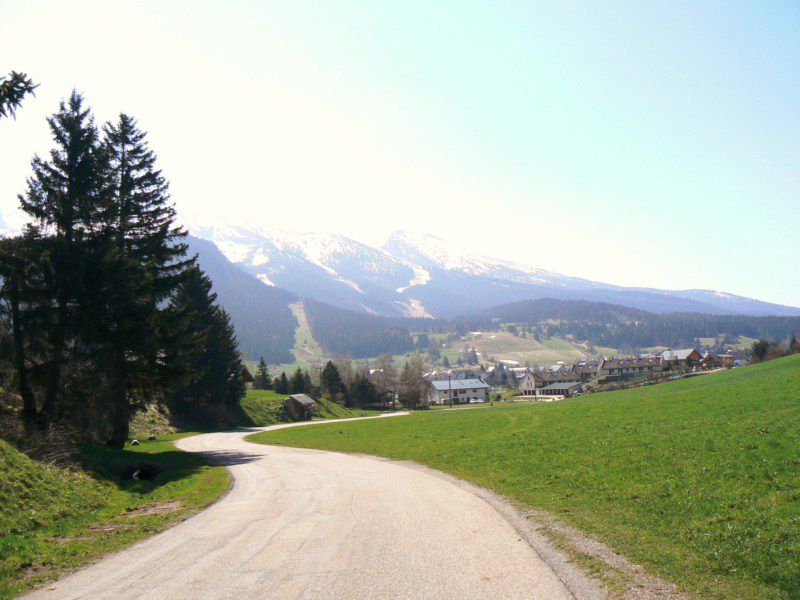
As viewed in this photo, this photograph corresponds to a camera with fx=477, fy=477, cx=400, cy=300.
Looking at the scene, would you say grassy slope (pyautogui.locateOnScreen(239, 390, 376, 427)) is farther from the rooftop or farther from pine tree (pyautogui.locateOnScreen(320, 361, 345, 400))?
the rooftop

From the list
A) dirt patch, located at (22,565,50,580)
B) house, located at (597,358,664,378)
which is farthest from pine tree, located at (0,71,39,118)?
house, located at (597,358,664,378)

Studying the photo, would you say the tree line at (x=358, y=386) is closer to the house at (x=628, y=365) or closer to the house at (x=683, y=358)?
the house at (x=628, y=365)

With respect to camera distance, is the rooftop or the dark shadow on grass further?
the rooftop

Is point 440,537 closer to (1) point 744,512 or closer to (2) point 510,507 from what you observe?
(2) point 510,507

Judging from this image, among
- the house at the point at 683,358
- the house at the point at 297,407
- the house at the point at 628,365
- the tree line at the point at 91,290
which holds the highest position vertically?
the tree line at the point at 91,290

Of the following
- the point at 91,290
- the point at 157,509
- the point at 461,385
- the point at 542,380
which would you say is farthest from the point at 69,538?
the point at 542,380

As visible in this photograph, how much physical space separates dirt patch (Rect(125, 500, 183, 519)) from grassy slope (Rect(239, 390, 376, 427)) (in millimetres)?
57199

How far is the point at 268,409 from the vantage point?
8194 cm

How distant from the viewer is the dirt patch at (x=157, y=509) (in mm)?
16609

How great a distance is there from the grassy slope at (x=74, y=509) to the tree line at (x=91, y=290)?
5.86 metres

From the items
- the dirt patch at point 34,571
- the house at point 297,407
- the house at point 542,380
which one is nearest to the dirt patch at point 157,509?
the dirt patch at point 34,571

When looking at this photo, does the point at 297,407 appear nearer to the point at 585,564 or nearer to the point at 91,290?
the point at 91,290

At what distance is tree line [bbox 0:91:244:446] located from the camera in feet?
82.7

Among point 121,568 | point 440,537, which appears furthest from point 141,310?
point 440,537
